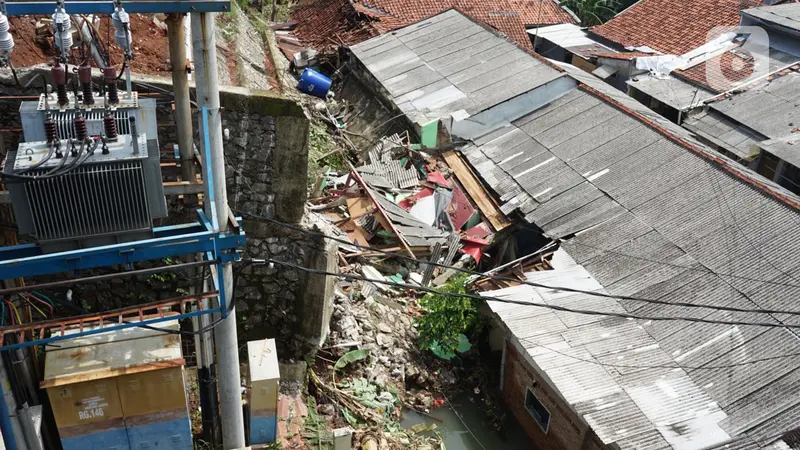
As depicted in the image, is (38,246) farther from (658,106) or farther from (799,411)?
(658,106)

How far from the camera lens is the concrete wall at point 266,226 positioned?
26.1 feet

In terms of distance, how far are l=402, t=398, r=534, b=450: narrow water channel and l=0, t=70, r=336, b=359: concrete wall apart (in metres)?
2.49

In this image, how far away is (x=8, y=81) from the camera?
716 cm

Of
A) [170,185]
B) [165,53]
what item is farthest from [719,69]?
[170,185]

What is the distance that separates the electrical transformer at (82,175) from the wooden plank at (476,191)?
8236 millimetres

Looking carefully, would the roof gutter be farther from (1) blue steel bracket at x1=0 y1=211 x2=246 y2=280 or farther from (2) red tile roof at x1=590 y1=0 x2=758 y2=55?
(1) blue steel bracket at x1=0 y1=211 x2=246 y2=280

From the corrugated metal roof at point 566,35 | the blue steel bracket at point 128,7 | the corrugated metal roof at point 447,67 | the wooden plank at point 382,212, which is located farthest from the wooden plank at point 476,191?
the corrugated metal roof at point 566,35

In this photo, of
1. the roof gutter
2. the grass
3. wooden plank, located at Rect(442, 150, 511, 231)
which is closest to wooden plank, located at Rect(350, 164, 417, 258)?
the grass

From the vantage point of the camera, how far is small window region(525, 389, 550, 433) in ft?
33.2

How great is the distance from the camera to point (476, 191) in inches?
538

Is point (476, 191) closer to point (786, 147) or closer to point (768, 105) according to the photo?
point (786, 147)

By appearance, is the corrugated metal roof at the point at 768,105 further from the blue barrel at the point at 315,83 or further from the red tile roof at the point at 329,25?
the blue barrel at the point at 315,83

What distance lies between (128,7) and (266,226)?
12.8 ft

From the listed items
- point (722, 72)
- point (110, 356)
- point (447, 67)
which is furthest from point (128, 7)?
point (722, 72)
